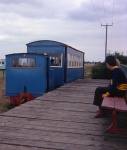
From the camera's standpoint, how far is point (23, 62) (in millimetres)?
17328

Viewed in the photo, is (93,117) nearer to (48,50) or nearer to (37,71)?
(37,71)

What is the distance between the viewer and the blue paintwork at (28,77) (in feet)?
55.6

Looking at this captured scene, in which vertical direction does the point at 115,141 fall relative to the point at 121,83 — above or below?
below

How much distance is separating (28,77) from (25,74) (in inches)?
6.5

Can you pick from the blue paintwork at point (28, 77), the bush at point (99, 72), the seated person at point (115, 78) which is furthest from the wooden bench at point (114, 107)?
the bush at point (99, 72)

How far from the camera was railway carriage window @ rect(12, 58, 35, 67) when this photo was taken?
56.1 ft

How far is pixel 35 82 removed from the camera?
17047 mm

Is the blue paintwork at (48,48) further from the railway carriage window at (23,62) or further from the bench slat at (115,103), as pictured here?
the bench slat at (115,103)

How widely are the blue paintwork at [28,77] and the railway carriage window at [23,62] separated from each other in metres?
0.13

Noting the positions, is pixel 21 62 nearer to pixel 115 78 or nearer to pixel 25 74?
pixel 25 74

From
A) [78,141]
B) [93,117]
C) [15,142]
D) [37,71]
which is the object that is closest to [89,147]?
[78,141]

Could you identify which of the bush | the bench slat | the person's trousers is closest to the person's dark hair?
the bench slat

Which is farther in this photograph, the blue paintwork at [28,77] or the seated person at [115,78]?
the blue paintwork at [28,77]

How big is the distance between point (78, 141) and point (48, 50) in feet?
45.1
